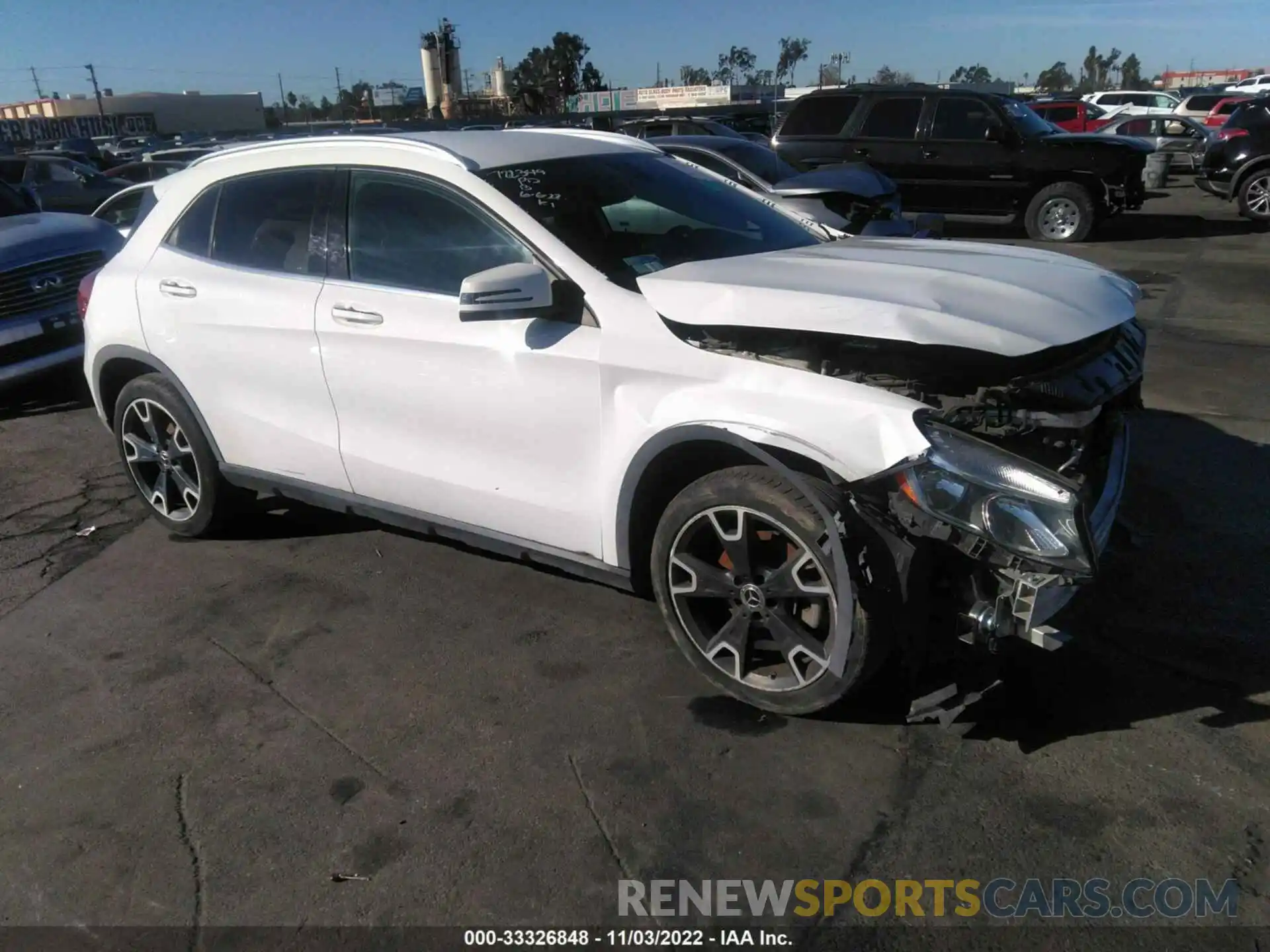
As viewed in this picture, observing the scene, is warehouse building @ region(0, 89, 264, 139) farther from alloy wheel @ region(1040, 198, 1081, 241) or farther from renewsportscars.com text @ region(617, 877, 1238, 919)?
renewsportscars.com text @ region(617, 877, 1238, 919)

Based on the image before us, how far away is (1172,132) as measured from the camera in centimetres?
2273

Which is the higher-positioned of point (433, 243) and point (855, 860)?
point (433, 243)

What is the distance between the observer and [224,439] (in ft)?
14.8

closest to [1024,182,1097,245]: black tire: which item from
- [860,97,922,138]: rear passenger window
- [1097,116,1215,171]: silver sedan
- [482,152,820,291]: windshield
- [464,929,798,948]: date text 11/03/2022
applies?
[860,97,922,138]: rear passenger window

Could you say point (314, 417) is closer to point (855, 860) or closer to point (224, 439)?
point (224, 439)

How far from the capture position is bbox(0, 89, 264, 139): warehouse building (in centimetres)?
8506

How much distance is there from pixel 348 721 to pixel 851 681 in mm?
1682

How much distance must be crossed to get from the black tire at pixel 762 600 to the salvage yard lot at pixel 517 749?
0.16 metres

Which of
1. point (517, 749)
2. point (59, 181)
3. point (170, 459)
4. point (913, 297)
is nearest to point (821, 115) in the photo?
point (170, 459)

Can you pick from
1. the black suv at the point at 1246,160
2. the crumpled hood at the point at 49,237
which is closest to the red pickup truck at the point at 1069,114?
the black suv at the point at 1246,160

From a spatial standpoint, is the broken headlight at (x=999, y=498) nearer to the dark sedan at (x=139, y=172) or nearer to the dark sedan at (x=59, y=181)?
the dark sedan at (x=59, y=181)

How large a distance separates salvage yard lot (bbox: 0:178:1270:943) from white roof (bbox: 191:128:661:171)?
176 cm

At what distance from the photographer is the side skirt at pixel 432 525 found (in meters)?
3.56

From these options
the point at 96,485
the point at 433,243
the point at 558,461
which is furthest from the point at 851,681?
the point at 96,485
